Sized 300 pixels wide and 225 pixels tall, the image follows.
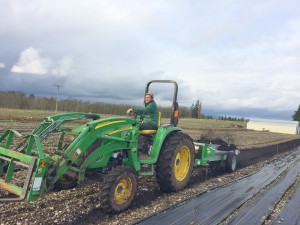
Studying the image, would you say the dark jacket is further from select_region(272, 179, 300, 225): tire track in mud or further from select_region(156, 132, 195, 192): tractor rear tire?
select_region(272, 179, 300, 225): tire track in mud

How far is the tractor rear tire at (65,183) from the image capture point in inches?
261

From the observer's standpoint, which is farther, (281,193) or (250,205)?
(281,193)

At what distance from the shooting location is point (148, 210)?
6.36 meters

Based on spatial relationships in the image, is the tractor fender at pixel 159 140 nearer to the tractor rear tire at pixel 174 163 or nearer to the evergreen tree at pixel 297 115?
the tractor rear tire at pixel 174 163

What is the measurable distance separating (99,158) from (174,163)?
1.99m

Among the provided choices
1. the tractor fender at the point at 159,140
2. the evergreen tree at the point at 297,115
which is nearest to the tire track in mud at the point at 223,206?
the tractor fender at the point at 159,140

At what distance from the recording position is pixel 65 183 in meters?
6.73

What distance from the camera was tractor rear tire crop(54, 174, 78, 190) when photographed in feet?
21.8

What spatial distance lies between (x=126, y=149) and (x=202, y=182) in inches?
132

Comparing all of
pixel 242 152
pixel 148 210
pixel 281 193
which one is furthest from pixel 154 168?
pixel 242 152

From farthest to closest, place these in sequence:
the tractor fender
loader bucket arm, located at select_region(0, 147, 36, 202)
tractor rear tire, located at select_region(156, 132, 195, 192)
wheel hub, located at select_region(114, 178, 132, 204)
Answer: tractor rear tire, located at select_region(156, 132, 195, 192) → the tractor fender → wheel hub, located at select_region(114, 178, 132, 204) → loader bucket arm, located at select_region(0, 147, 36, 202)

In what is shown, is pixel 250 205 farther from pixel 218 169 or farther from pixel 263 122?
pixel 263 122

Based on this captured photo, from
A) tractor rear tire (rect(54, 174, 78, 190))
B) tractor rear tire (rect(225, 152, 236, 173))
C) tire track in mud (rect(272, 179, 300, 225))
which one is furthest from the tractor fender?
tractor rear tire (rect(225, 152, 236, 173))

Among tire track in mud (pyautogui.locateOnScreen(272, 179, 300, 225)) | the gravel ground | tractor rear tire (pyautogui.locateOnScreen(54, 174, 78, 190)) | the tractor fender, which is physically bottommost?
the gravel ground
